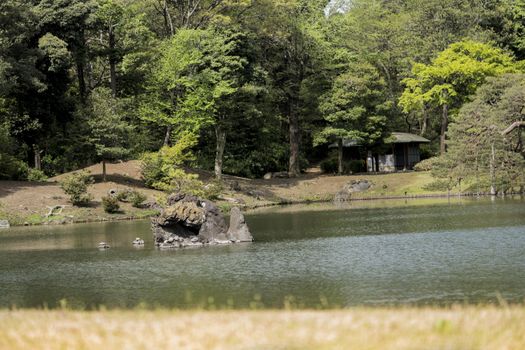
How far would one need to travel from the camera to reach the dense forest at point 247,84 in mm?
51688

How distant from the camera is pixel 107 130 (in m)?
52.9

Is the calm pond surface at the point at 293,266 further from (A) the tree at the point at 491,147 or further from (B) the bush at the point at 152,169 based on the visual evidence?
(B) the bush at the point at 152,169

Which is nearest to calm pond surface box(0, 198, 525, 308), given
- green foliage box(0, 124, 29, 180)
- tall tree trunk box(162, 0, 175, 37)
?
green foliage box(0, 124, 29, 180)

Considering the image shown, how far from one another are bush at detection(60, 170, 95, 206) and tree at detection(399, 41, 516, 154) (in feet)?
104

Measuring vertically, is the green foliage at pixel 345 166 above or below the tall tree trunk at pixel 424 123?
below

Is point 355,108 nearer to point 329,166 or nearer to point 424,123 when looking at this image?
point 329,166

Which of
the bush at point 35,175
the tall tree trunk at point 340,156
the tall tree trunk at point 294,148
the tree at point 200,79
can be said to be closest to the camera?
the bush at point 35,175

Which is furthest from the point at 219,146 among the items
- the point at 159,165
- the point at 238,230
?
the point at 238,230

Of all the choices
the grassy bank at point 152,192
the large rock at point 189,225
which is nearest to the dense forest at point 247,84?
the grassy bank at point 152,192

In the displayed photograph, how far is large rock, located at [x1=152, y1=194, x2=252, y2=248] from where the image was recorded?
30.9 m

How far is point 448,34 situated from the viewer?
68.2 meters

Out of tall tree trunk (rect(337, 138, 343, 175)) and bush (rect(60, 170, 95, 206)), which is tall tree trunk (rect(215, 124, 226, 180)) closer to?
tall tree trunk (rect(337, 138, 343, 175))

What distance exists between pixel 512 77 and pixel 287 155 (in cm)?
2357

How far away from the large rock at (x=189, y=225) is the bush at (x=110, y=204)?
15.9m
